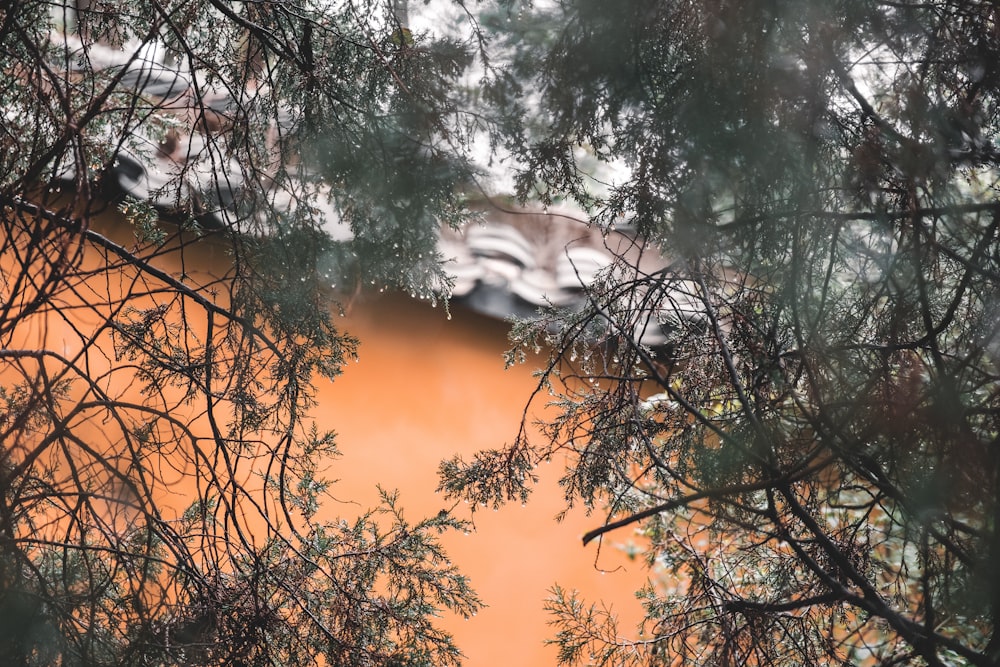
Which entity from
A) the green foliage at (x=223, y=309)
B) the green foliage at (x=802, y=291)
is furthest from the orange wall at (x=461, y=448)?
the green foliage at (x=802, y=291)

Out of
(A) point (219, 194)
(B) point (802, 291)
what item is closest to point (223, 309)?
(A) point (219, 194)

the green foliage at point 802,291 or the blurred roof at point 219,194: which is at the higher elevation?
the blurred roof at point 219,194

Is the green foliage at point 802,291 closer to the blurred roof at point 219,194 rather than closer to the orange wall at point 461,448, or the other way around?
the blurred roof at point 219,194

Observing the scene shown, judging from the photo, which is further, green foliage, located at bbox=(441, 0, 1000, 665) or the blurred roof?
the blurred roof

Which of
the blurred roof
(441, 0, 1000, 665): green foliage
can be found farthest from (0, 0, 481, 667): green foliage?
(441, 0, 1000, 665): green foliage

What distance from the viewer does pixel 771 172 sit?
91cm

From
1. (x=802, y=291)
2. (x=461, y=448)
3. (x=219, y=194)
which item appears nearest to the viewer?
(x=802, y=291)

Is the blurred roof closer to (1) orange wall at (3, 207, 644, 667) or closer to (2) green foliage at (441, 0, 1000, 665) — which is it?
(2) green foliage at (441, 0, 1000, 665)

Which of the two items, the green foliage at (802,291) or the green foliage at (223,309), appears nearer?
the green foliage at (802,291)

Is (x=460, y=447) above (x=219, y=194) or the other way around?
the other way around

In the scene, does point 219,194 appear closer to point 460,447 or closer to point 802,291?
point 460,447

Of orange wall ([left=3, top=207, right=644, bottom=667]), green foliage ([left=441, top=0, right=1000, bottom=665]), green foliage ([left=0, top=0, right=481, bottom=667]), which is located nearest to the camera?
green foliage ([left=441, top=0, right=1000, bottom=665])

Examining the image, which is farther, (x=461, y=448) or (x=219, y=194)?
(x=461, y=448)

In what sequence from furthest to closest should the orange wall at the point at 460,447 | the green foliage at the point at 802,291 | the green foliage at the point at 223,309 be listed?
the orange wall at the point at 460,447 → the green foliage at the point at 223,309 → the green foliage at the point at 802,291
